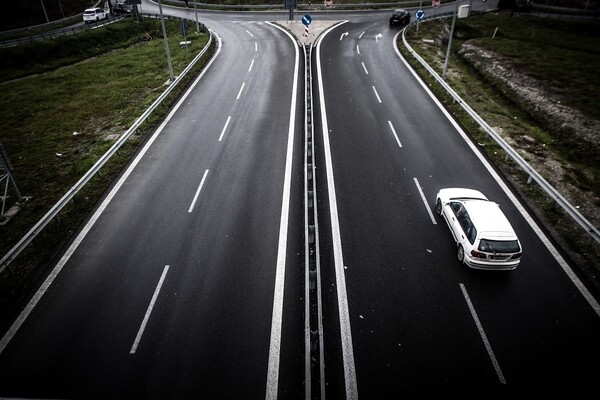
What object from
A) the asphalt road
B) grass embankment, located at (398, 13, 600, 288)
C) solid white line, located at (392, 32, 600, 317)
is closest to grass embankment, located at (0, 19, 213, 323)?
the asphalt road

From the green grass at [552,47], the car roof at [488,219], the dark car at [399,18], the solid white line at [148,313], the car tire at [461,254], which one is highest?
the dark car at [399,18]

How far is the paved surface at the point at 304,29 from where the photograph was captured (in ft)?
121

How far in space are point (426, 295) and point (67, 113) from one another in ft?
77.2

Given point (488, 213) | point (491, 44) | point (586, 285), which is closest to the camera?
point (586, 285)

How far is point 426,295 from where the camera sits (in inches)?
389

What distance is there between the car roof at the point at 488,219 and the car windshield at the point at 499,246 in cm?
16

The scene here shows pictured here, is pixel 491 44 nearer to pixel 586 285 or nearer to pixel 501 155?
pixel 501 155

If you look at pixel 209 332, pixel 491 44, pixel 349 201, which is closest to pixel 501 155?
pixel 349 201

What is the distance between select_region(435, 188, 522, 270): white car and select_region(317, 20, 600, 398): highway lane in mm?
550

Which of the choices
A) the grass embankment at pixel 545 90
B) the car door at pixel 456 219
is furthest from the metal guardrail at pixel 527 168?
the car door at pixel 456 219

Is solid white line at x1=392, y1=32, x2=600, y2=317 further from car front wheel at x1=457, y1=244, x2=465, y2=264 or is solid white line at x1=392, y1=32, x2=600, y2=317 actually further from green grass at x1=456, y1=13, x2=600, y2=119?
green grass at x1=456, y1=13, x2=600, y2=119

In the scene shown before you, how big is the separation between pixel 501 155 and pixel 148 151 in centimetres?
1727

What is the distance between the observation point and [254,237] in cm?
1185

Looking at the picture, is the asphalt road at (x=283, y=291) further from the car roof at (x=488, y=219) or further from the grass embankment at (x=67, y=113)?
the car roof at (x=488, y=219)
